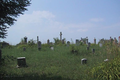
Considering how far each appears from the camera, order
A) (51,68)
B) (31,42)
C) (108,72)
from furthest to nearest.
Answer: (31,42), (51,68), (108,72)

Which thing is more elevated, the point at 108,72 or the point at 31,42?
the point at 31,42

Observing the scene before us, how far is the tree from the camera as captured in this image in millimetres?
3904

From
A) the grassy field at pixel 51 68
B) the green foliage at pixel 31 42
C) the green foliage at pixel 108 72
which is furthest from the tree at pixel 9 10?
the green foliage at pixel 31 42

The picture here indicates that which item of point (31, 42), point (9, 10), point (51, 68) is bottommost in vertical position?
point (51, 68)

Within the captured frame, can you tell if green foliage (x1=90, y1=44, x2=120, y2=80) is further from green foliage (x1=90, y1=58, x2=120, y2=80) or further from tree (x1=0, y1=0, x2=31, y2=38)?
tree (x1=0, y1=0, x2=31, y2=38)

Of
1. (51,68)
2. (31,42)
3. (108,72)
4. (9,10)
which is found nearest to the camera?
(9,10)

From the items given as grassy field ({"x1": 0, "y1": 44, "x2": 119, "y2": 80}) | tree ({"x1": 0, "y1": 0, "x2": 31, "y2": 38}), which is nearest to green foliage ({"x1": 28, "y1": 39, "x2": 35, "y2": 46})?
grassy field ({"x1": 0, "y1": 44, "x2": 119, "y2": 80})

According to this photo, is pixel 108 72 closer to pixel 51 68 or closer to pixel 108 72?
pixel 108 72

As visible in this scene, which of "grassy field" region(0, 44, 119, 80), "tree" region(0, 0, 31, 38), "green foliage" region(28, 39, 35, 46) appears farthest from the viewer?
"green foliage" region(28, 39, 35, 46)

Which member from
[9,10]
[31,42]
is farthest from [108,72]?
[31,42]

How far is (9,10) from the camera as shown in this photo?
401 cm

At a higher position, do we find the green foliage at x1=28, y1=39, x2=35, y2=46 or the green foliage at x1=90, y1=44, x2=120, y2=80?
the green foliage at x1=28, y1=39, x2=35, y2=46

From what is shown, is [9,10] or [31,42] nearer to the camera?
[9,10]

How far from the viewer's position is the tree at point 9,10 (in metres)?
3.90
